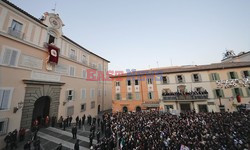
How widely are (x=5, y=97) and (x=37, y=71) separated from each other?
3671 millimetres

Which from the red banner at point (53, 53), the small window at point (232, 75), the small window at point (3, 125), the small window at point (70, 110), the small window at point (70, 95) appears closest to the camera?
the small window at point (3, 125)

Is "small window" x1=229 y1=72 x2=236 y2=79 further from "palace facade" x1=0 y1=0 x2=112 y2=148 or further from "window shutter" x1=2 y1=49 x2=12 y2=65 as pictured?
"window shutter" x1=2 y1=49 x2=12 y2=65

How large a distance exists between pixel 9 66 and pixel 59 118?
8212 mm

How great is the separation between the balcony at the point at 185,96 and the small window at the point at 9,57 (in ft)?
74.1

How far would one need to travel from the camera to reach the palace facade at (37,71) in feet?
31.3

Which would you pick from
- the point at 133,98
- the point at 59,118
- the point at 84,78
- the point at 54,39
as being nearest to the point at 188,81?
the point at 133,98

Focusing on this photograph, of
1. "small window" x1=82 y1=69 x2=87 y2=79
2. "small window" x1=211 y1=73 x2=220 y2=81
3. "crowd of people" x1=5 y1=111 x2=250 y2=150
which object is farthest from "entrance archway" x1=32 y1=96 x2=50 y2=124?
"small window" x1=211 y1=73 x2=220 y2=81

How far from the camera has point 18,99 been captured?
33.3 feet

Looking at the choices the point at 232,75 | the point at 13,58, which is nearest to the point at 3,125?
the point at 13,58

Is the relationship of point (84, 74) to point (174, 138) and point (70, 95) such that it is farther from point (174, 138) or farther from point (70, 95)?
point (174, 138)

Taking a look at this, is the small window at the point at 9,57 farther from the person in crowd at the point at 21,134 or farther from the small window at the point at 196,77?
the small window at the point at 196,77

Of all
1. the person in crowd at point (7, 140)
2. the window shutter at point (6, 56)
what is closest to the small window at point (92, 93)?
the person in crowd at point (7, 140)

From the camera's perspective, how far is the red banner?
13.2m

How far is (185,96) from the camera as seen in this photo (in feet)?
64.5
